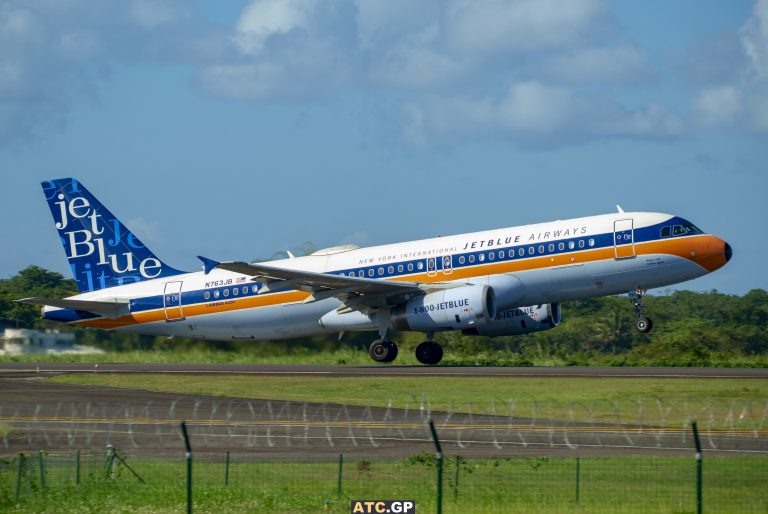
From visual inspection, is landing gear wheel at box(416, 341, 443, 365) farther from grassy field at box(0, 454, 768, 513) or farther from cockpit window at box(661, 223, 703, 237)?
grassy field at box(0, 454, 768, 513)

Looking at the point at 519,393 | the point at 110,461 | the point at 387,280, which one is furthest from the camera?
the point at 387,280

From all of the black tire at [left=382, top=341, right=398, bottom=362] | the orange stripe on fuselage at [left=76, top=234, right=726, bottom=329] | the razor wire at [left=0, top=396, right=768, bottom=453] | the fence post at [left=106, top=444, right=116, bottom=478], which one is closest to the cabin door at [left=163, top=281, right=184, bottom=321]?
the black tire at [left=382, top=341, right=398, bottom=362]

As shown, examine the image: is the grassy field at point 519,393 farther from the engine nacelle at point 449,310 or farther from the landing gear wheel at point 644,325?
the landing gear wheel at point 644,325

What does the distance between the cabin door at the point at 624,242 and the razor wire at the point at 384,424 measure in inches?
472

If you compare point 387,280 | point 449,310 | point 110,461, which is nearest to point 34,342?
point 387,280

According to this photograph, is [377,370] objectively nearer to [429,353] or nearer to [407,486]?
[429,353]

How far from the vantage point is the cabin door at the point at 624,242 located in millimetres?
43250

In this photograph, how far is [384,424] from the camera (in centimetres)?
2838

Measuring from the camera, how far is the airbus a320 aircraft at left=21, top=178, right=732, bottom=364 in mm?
43500

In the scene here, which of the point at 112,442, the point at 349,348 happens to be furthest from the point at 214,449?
the point at 349,348

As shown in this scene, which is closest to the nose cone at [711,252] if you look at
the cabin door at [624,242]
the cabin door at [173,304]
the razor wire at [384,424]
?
the cabin door at [624,242]

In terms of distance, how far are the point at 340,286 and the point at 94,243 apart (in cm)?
1257

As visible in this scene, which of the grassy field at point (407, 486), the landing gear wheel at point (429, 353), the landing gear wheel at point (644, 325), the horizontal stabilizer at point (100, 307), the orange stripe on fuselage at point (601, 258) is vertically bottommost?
the grassy field at point (407, 486)

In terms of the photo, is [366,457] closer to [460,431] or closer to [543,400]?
[460,431]
